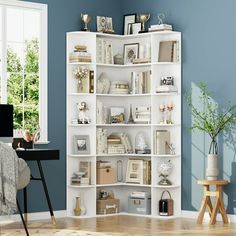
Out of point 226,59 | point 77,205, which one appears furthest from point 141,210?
point 226,59

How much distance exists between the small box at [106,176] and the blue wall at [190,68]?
44cm

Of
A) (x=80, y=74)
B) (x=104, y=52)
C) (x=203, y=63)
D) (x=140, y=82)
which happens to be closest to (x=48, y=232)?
(x=80, y=74)

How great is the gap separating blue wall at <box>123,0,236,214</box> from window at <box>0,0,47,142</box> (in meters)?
1.60

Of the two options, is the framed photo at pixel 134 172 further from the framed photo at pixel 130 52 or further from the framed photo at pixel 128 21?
the framed photo at pixel 128 21

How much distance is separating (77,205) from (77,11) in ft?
7.78

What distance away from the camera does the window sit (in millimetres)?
8656

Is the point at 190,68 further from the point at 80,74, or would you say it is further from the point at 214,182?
the point at 214,182

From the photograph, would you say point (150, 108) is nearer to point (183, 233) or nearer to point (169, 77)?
point (169, 77)

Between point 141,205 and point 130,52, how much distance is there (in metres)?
1.92

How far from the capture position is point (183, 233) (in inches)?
295

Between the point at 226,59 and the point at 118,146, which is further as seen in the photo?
the point at 118,146

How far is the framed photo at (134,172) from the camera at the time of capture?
29.9 ft

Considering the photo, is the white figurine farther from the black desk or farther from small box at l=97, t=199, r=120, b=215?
small box at l=97, t=199, r=120, b=215

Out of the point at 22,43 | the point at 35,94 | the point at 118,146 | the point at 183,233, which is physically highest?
the point at 22,43
